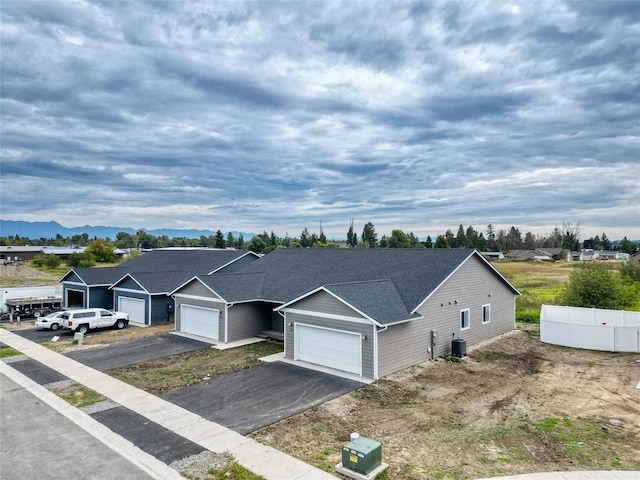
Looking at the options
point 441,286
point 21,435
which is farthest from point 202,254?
point 21,435

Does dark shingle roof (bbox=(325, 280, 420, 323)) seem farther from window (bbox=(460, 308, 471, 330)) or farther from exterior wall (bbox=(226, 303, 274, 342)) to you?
exterior wall (bbox=(226, 303, 274, 342))

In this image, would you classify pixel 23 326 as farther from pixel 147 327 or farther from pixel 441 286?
pixel 441 286

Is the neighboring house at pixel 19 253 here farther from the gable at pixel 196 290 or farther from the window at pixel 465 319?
the window at pixel 465 319

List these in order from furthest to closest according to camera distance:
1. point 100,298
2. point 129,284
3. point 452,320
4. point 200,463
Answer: point 100,298, point 129,284, point 452,320, point 200,463

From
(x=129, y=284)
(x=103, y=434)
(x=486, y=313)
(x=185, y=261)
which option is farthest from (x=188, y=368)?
(x=185, y=261)

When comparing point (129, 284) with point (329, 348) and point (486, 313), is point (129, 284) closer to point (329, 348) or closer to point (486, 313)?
point (329, 348)

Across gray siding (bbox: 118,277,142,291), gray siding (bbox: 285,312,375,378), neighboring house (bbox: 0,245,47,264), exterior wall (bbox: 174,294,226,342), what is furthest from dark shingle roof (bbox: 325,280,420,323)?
neighboring house (bbox: 0,245,47,264)

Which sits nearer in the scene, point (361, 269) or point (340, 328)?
point (340, 328)

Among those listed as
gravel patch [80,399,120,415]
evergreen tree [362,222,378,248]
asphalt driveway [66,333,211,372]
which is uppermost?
evergreen tree [362,222,378,248]
